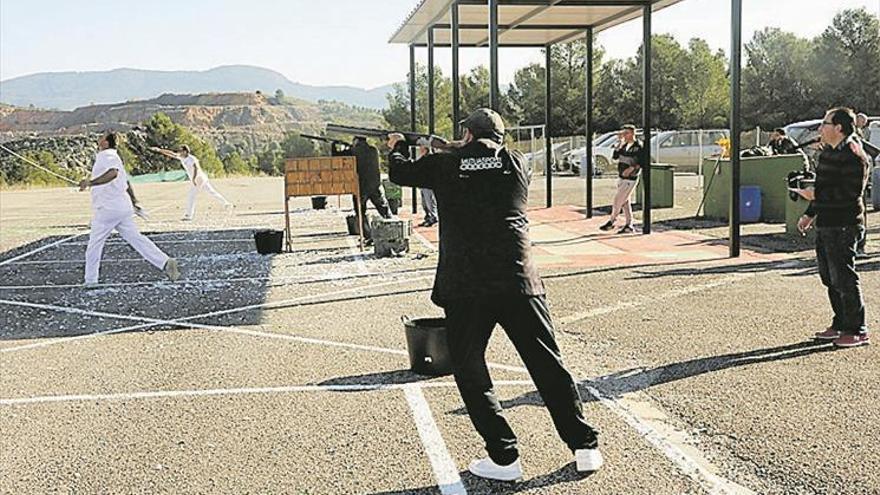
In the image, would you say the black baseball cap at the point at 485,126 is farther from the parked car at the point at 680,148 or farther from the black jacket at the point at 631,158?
the parked car at the point at 680,148

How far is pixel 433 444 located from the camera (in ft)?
18.9

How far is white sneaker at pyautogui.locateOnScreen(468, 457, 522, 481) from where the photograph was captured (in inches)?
201

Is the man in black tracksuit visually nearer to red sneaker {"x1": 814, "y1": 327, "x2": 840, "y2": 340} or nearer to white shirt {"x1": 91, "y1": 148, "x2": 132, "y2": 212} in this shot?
red sneaker {"x1": 814, "y1": 327, "x2": 840, "y2": 340}

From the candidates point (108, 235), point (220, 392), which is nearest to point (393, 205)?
point (108, 235)

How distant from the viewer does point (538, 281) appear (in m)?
5.22

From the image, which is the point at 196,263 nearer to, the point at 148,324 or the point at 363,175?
the point at 363,175

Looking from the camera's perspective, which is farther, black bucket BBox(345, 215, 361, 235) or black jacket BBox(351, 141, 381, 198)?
black bucket BBox(345, 215, 361, 235)

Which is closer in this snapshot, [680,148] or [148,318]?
[148,318]

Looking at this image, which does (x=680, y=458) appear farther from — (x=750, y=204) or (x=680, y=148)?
(x=680, y=148)

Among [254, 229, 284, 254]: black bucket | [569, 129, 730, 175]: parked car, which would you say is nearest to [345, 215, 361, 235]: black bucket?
[254, 229, 284, 254]: black bucket

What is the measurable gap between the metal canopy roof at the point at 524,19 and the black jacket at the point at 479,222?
473 inches

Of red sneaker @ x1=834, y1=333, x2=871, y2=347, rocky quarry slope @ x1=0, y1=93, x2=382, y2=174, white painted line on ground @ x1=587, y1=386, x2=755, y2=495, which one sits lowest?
white painted line on ground @ x1=587, y1=386, x2=755, y2=495

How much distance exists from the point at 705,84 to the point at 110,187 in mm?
48182

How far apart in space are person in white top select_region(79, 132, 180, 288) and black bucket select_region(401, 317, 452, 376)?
20.0ft
